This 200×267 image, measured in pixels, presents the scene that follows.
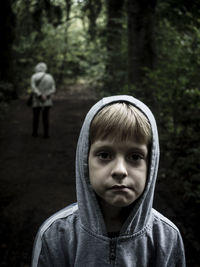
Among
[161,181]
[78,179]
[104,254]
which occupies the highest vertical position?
[78,179]

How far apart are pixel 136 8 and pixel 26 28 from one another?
13674mm

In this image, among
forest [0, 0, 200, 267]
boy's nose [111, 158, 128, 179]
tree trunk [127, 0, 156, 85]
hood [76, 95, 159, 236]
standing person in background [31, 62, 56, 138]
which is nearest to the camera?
boy's nose [111, 158, 128, 179]

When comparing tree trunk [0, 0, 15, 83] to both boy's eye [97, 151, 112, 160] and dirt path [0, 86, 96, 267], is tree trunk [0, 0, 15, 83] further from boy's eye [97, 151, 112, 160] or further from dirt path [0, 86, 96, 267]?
boy's eye [97, 151, 112, 160]

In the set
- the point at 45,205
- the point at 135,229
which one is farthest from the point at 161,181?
the point at 135,229

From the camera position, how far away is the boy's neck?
1.84 m

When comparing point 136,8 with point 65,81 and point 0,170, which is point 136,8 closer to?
point 0,170

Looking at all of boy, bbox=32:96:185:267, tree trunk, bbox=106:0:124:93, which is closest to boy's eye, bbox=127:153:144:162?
boy, bbox=32:96:185:267

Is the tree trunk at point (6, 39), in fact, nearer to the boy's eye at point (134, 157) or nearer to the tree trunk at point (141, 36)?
the tree trunk at point (141, 36)

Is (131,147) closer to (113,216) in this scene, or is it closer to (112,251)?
(113,216)

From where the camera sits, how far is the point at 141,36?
6828mm

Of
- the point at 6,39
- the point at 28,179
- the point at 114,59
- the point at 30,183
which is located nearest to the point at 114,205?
the point at 30,183

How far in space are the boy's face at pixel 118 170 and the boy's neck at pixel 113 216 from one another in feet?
0.65

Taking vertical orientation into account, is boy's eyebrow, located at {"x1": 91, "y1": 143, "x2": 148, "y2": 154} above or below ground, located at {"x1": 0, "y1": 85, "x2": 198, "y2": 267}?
above

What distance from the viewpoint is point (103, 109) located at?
1.77 metres
